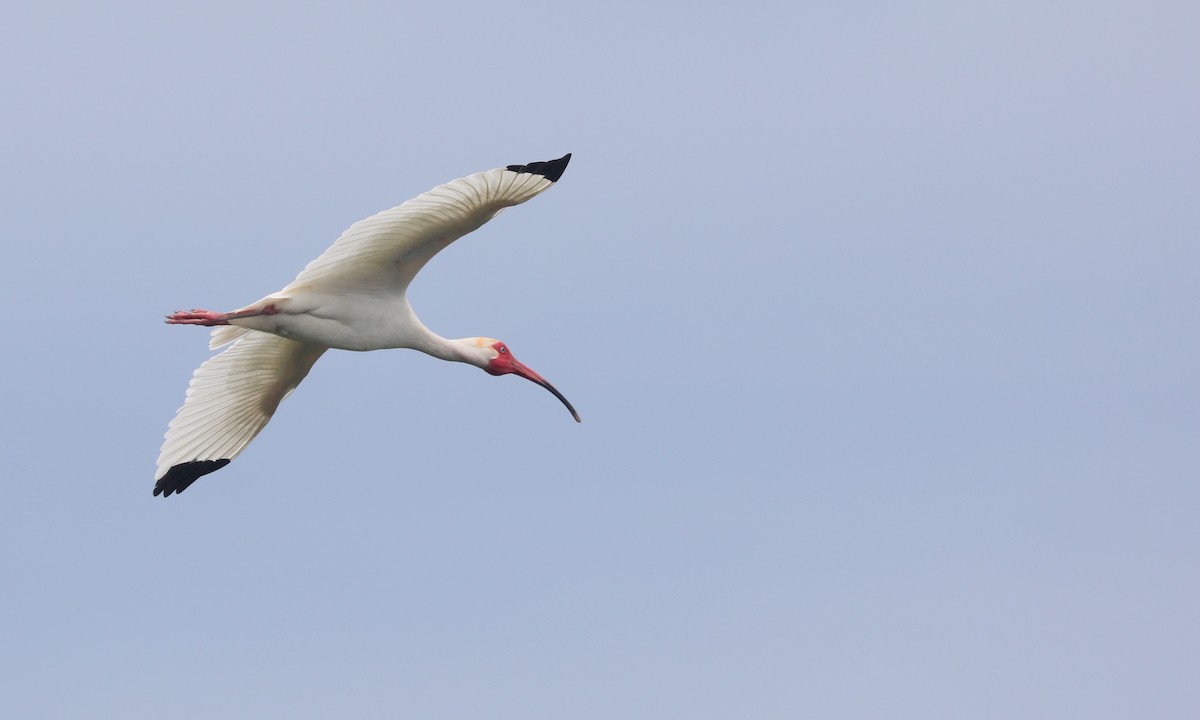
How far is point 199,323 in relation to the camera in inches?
773

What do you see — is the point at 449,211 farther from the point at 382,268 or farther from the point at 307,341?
the point at 307,341

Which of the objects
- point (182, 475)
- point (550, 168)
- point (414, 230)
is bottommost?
point (182, 475)

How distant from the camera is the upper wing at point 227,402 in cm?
2162

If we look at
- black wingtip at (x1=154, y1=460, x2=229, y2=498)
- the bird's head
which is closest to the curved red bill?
the bird's head

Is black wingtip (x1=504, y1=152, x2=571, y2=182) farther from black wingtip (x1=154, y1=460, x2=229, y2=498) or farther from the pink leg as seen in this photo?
black wingtip (x1=154, y1=460, x2=229, y2=498)

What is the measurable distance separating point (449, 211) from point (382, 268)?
1553 mm

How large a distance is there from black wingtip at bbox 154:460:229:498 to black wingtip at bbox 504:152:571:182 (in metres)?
6.22

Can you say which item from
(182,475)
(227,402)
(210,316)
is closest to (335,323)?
(210,316)

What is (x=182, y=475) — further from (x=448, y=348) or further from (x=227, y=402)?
(x=448, y=348)

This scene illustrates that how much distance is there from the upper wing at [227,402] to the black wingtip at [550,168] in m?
4.97

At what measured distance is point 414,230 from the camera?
1848 cm

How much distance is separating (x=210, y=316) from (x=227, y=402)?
2.57 metres

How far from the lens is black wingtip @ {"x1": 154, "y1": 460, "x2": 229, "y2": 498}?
21.5 m

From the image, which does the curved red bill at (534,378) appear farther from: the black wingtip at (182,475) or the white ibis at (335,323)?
the black wingtip at (182,475)
